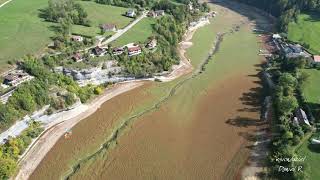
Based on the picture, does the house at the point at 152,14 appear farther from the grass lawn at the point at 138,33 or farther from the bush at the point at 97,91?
the bush at the point at 97,91

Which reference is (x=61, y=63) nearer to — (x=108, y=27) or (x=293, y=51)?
(x=108, y=27)

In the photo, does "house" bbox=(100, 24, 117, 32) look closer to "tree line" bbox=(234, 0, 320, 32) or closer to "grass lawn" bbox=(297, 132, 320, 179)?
"tree line" bbox=(234, 0, 320, 32)

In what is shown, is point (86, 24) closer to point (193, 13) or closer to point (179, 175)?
point (193, 13)

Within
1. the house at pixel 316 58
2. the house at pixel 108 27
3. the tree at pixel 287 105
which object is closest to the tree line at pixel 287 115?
the tree at pixel 287 105

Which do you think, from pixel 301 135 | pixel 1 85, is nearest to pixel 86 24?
pixel 1 85

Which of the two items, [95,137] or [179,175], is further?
[95,137]

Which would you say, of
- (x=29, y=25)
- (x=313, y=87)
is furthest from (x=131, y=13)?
(x=313, y=87)

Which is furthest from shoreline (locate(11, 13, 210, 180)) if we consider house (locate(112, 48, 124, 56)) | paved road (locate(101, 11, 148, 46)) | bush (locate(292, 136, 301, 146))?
bush (locate(292, 136, 301, 146))
